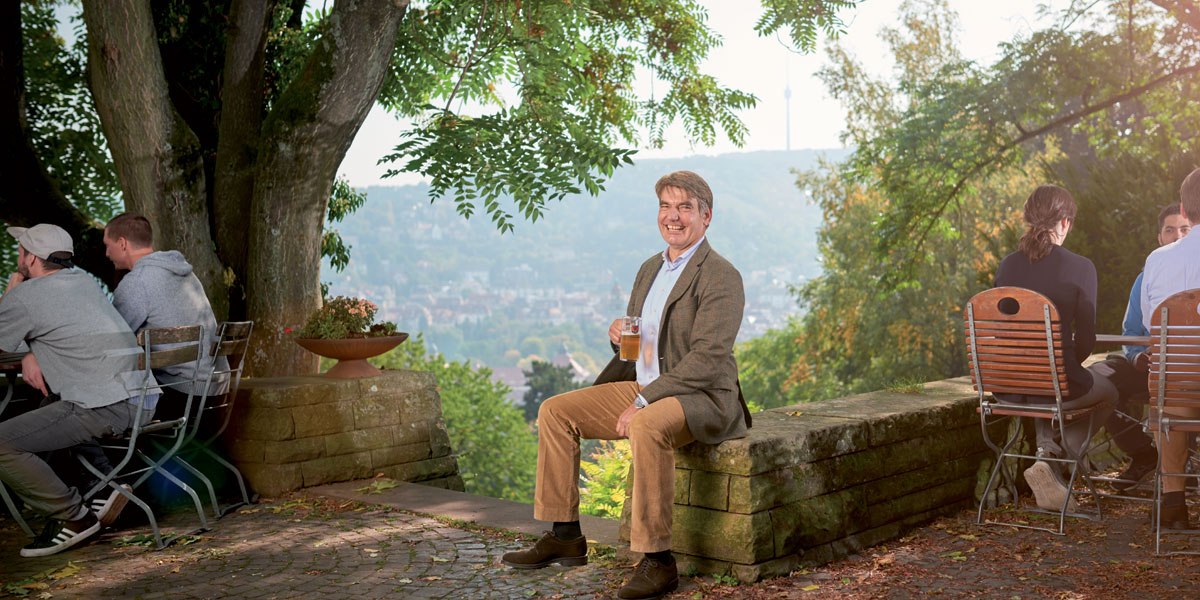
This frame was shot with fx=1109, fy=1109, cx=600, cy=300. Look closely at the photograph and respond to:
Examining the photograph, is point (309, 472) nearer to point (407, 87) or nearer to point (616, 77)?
point (407, 87)

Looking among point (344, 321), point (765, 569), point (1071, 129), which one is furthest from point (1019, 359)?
point (1071, 129)

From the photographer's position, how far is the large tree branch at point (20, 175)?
966 centimetres

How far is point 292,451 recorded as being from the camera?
6.74 m

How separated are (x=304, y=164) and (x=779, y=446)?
5017 mm

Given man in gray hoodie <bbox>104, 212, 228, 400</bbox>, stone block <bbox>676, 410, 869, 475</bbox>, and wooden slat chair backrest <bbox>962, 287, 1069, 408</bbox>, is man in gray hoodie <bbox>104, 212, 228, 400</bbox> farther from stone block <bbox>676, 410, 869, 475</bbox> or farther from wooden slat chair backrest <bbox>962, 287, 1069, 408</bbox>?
wooden slat chair backrest <bbox>962, 287, 1069, 408</bbox>

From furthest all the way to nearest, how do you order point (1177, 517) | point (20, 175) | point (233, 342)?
point (20, 175), point (233, 342), point (1177, 517)

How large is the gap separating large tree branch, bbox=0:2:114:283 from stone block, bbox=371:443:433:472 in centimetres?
420

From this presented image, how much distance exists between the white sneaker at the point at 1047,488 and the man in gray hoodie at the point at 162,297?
4.36 metres

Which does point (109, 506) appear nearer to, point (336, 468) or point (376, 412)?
point (336, 468)

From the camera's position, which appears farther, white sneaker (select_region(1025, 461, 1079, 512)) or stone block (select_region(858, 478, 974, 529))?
white sneaker (select_region(1025, 461, 1079, 512))

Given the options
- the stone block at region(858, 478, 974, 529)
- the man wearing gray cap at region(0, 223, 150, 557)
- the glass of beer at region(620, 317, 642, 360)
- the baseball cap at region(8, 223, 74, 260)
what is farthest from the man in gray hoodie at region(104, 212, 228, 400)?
the stone block at region(858, 478, 974, 529)

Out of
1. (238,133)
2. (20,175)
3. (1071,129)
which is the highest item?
(1071,129)

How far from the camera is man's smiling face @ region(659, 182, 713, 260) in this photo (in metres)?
4.65

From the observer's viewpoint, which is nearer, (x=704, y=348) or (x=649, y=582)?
(x=649, y=582)
